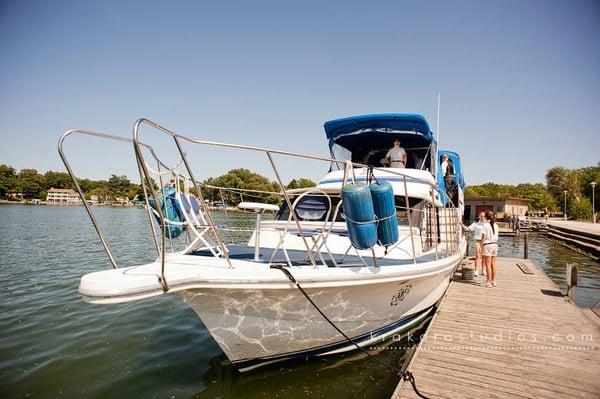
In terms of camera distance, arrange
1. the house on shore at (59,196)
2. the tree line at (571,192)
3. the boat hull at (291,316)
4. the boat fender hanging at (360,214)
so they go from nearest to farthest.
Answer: the boat fender hanging at (360,214) < the boat hull at (291,316) < the tree line at (571,192) < the house on shore at (59,196)

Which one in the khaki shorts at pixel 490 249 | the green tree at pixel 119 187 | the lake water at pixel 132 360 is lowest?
the lake water at pixel 132 360

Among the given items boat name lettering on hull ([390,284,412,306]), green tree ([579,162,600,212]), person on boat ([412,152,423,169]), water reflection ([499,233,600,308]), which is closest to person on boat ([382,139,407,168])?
person on boat ([412,152,423,169])

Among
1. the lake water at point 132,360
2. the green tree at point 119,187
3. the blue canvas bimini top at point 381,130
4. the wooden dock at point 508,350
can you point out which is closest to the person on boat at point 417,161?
the blue canvas bimini top at point 381,130

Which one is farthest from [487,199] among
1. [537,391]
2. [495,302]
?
[537,391]

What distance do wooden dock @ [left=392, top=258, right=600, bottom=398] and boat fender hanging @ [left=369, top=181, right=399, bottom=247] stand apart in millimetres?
1673

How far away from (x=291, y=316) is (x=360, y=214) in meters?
1.51

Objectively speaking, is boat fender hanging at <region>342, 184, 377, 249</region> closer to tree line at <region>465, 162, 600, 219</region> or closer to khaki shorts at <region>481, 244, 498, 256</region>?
khaki shorts at <region>481, 244, 498, 256</region>

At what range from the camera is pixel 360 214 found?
Answer: 11.4 feet

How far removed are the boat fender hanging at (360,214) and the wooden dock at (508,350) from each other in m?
1.71

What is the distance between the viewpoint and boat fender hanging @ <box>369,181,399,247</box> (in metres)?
3.74

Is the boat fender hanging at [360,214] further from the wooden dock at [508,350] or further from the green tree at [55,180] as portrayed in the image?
the green tree at [55,180]

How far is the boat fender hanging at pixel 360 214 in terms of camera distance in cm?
342

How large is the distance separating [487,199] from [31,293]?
46637mm

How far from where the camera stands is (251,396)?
13.6 ft
